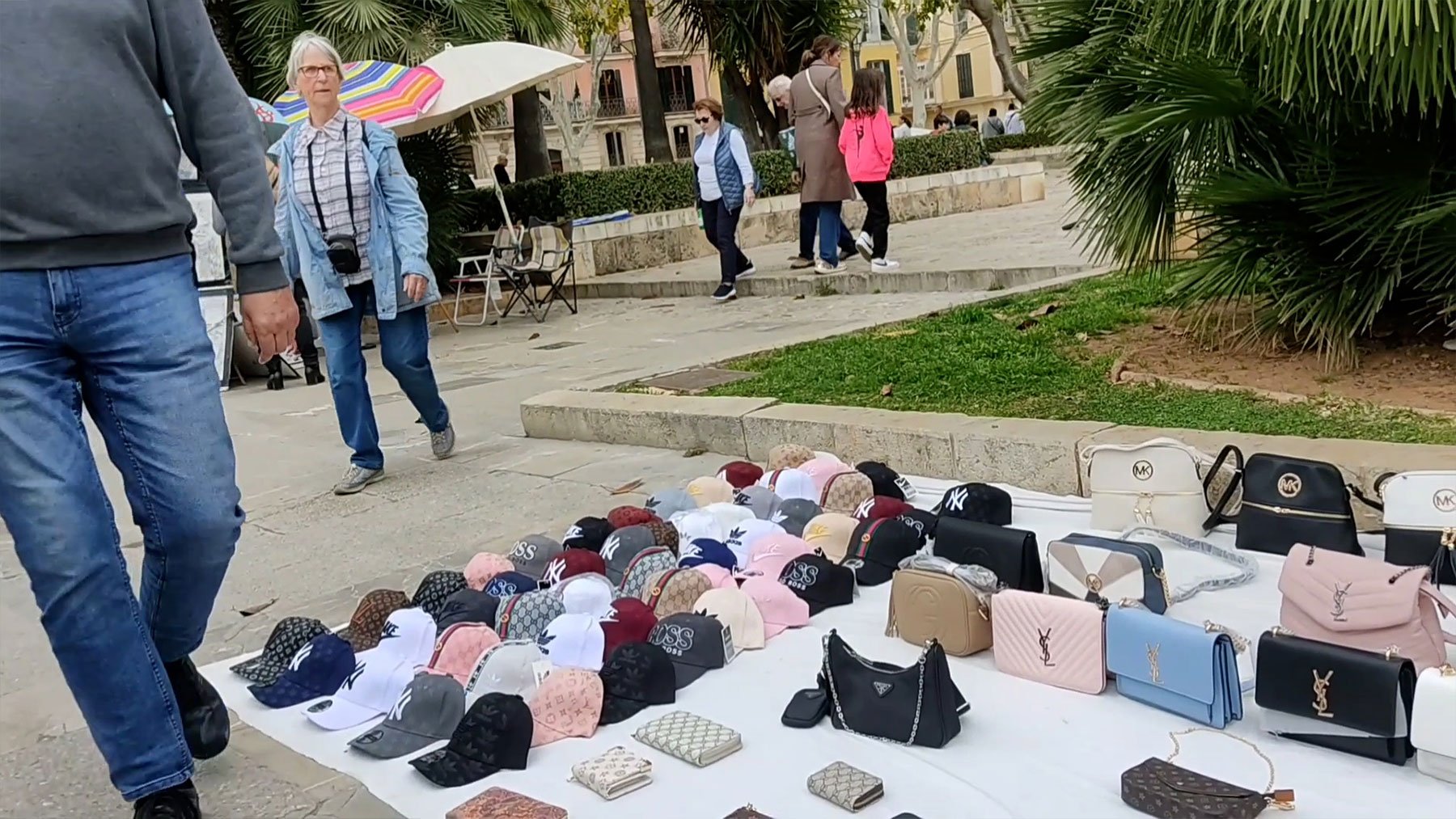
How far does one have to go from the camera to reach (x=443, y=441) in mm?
5801

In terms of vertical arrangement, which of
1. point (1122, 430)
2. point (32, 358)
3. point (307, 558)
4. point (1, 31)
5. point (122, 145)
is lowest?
point (307, 558)

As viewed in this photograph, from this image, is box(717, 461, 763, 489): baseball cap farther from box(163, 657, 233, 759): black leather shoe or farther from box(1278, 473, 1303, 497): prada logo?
box(163, 657, 233, 759): black leather shoe

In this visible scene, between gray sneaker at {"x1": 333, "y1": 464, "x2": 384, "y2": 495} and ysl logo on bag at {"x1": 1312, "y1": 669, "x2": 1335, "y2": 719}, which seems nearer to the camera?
ysl logo on bag at {"x1": 1312, "y1": 669, "x2": 1335, "y2": 719}

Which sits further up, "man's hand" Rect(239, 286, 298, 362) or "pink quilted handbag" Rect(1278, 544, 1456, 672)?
"man's hand" Rect(239, 286, 298, 362)

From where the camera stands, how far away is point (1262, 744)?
228 cm

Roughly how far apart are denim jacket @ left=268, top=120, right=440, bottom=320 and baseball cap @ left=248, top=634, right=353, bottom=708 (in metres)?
2.36

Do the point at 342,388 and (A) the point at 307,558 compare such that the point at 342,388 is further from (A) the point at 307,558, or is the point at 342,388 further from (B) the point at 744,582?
(B) the point at 744,582

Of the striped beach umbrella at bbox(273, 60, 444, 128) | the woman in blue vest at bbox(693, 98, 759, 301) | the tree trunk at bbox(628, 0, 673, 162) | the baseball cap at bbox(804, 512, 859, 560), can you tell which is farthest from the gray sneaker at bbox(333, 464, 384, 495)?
the tree trunk at bbox(628, 0, 673, 162)

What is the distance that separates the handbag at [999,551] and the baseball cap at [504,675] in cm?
105

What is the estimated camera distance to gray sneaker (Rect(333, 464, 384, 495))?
5391 millimetres

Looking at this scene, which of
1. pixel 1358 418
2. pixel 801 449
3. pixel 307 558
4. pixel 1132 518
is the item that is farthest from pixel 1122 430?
pixel 307 558

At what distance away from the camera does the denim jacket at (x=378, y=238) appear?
5047 mm

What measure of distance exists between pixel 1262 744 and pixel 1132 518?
116 centimetres

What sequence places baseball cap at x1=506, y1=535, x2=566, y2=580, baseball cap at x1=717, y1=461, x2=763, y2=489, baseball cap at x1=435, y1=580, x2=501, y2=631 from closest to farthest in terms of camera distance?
baseball cap at x1=435, y1=580, x2=501, y2=631, baseball cap at x1=506, y1=535, x2=566, y2=580, baseball cap at x1=717, y1=461, x2=763, y2=489
